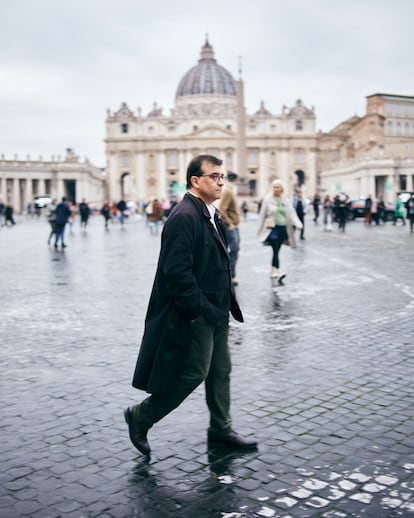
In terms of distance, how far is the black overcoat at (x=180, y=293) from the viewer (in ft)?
11.5

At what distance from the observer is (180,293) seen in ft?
11.4

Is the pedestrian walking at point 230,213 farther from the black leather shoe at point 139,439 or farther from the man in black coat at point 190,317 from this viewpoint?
the black leather shoe at point 139,439

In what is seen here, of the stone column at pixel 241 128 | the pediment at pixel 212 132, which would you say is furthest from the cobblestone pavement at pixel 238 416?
the pediment at pixel 212 132

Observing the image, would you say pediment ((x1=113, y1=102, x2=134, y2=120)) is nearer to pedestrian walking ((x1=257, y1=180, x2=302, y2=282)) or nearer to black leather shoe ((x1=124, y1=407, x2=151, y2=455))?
pedestrian walking ((x1=257, y1=180, x2=302, y2=282))

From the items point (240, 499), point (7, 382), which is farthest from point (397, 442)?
point (7, 382)

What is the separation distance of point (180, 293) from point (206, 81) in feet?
379

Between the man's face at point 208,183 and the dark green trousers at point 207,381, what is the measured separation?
0.71 meters

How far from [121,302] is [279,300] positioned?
2.16 meters

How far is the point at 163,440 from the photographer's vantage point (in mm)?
4113

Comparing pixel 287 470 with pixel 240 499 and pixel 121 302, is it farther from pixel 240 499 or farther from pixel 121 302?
pixel 121 302

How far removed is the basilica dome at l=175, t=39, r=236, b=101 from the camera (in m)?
114

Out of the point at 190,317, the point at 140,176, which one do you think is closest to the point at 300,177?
the point at 140,176

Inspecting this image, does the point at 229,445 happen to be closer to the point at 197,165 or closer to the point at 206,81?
the point at 197,165

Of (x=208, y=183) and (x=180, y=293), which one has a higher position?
(x=208, y=183)
